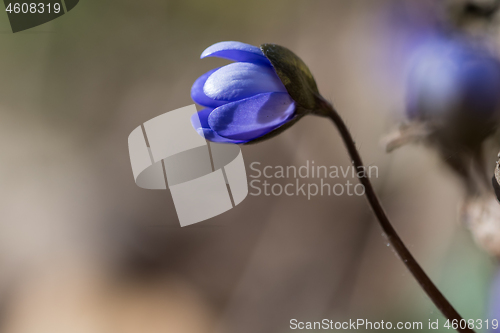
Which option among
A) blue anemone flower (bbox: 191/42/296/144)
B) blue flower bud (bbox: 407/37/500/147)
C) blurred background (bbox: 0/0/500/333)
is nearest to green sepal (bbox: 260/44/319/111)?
blue anemone flower (bbox: 191/42/296/144)

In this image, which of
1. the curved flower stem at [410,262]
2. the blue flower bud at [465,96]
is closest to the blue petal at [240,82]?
the curved flower stem at [410,262]

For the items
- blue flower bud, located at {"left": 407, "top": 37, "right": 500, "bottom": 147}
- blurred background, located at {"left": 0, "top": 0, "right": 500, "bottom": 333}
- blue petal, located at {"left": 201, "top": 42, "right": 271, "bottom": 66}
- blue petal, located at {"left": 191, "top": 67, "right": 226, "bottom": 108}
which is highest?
blue petal, located at {"left": 201, "top": 42, "right": 271, "bottom": 66}

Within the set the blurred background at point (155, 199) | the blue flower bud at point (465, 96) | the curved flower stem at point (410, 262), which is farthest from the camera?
the blurred background at point (155, 199)

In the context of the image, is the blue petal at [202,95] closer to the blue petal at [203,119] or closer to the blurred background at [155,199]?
the blue petal at [203,119]

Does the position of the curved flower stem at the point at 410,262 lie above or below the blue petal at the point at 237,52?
below

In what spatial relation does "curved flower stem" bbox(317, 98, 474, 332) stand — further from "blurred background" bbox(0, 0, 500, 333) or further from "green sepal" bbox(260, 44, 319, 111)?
"blurred background" bbox(0, 0, 500, 333)

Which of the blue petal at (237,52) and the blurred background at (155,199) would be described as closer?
the blue petal at (237,52)

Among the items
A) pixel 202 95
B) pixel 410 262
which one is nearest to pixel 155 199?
pixel 202 95

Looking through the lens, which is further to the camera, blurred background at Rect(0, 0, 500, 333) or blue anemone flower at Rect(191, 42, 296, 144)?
blurred background at Rect(0, 0, 500, 333)
